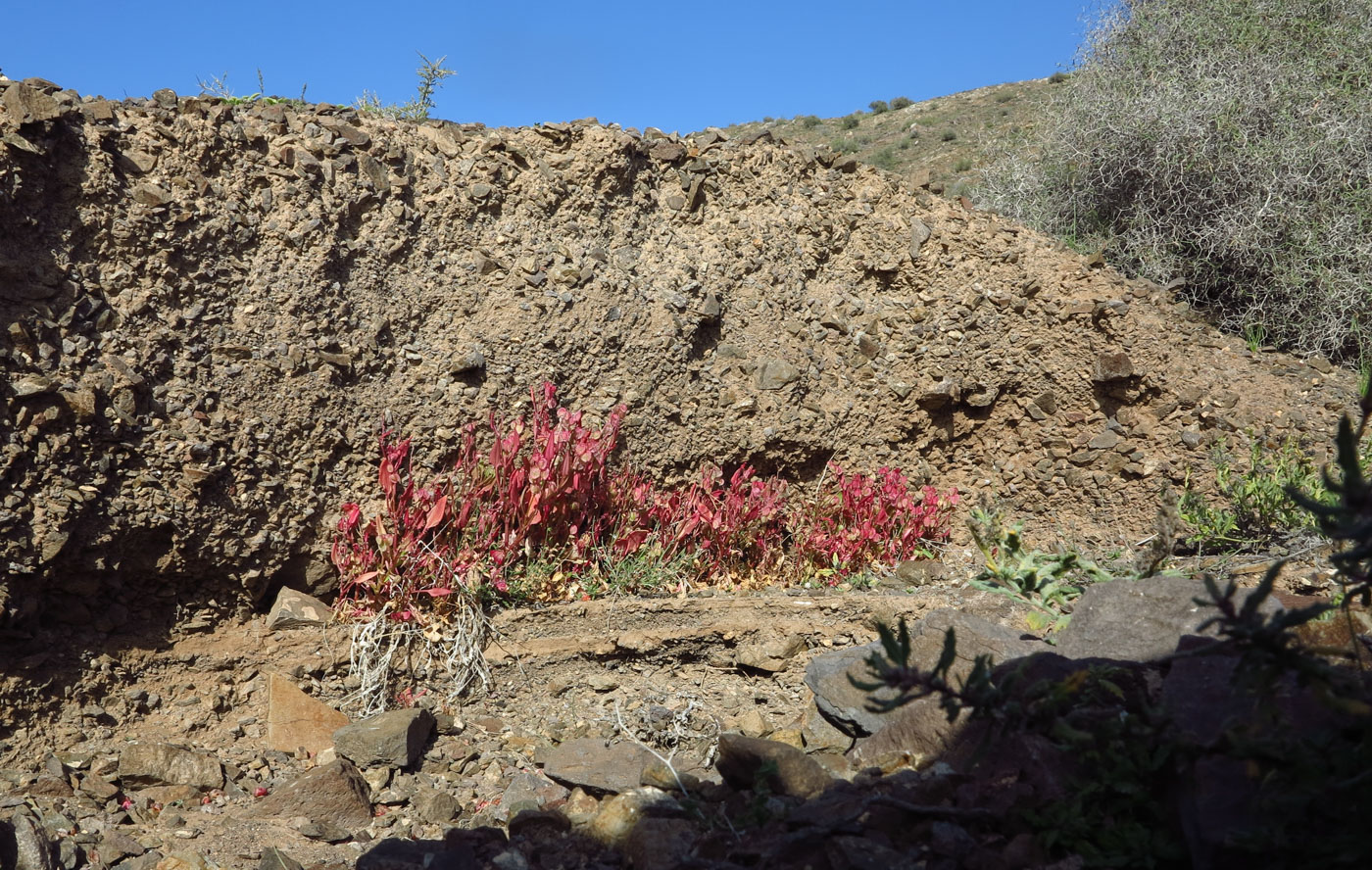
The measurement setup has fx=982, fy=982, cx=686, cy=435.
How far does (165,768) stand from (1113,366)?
5.06 m

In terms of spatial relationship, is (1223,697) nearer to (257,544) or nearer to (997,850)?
(997,850)

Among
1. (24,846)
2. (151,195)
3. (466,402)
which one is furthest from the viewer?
(466,402)

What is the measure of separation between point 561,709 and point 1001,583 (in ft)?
6.93

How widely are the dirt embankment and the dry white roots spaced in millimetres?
434

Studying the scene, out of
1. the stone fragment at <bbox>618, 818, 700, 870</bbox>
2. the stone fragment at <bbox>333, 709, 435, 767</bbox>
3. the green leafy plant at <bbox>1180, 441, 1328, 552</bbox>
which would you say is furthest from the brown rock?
the green leafy plant at <bbox>1180, 441, 1328, 552</bbox>

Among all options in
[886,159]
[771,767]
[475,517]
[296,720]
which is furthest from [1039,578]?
[886,159]

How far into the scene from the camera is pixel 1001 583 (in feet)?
15.1

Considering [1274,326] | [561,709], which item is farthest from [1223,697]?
[1274,326]

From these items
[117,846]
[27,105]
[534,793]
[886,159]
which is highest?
[886,159]

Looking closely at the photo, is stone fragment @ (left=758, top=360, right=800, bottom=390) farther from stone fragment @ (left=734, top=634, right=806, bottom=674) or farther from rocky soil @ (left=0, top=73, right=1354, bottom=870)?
stone fragment @ (left=734, top=634, right=806, bottom=674)

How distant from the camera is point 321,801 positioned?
3504 millimetres

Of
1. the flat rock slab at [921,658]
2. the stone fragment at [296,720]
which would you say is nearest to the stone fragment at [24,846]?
the stone fragment at [296,720]

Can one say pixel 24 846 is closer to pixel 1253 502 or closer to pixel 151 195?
pixel 151 195

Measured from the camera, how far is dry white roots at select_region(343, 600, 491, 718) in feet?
13.6
